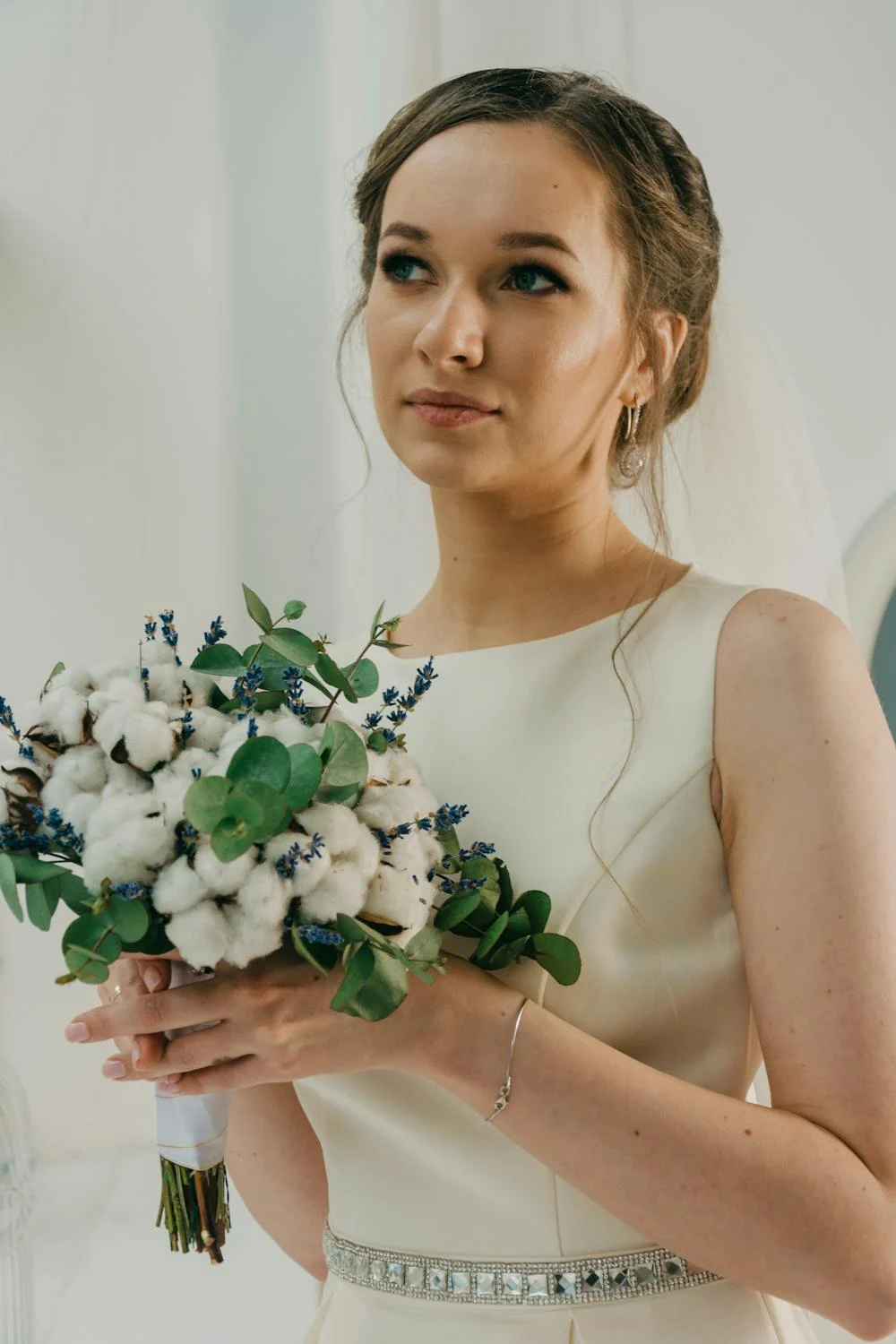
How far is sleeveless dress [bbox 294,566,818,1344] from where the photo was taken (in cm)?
103

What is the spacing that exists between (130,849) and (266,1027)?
0.53ft

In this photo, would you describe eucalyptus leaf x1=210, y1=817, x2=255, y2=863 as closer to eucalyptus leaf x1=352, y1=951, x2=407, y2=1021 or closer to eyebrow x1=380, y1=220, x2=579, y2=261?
eucalyptus leaf x1=352, y1=951, x2=407, y2=1021

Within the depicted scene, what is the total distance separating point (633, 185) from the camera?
1175 mm

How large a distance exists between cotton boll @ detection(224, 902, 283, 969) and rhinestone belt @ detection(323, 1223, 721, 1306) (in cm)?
40

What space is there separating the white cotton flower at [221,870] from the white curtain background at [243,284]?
1.12m

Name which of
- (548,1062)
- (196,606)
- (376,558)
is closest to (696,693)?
(548,1062)

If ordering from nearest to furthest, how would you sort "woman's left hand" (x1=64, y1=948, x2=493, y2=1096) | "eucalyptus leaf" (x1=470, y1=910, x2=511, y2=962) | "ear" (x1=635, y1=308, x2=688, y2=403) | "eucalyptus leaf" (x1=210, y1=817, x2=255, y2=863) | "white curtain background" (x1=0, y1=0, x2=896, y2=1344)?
1. "eucalyptus leaf" (x1=210, y1=817, x2=255, y2=863)
2. "woman's left hand" (x1=64, y1=948, x2=493, y2=1096)
3. "eucalyptus leaf" (x1=470, y1=910, x2=511, y2=962)
4. "ear" (x1=635, y1=308, x2=688, y2=403)
5. "white curtain background" (x1=0, y1=0, x2=896, y2=1344)

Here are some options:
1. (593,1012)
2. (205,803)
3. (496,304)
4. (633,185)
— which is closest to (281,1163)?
(593,1012)

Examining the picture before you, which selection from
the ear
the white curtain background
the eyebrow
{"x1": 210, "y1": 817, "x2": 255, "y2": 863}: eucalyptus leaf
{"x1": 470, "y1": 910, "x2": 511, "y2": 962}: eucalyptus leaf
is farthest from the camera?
the white curtain background

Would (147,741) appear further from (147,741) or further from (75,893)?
(75,893)

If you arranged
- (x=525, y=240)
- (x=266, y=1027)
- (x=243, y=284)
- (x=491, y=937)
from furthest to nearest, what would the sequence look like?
(x=243, y=284) → (x=525, y=240) → (x=491, y=937) → (x=266, y=1027)

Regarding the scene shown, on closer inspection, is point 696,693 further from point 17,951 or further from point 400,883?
point 17,951

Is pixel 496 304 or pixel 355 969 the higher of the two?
pixel 496 304

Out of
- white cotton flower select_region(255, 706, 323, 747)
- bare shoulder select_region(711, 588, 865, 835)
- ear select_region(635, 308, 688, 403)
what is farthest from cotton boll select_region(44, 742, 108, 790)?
ear select_region(635, 308, 688, 403)
